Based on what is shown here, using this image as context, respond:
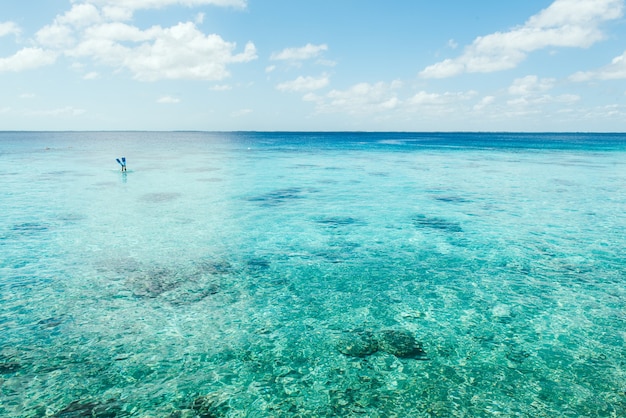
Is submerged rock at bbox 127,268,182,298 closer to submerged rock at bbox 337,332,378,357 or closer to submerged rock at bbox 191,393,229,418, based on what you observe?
submerged rock at bbox 191,393,229,418

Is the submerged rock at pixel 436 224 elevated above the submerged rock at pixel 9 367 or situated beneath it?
elevated above

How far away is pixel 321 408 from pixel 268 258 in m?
8.03

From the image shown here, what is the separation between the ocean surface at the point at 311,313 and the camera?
6.95 m

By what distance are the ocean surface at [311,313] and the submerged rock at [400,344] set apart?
0.05 m

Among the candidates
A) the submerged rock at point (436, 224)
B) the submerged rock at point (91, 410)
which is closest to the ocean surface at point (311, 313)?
the submerged rock at point (91, 410)

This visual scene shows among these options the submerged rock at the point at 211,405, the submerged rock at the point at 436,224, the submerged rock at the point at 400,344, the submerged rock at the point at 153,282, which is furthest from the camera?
the submerged rock at the point at 436,224

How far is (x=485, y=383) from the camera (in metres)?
7.29

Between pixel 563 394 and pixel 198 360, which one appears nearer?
pixel 563 394

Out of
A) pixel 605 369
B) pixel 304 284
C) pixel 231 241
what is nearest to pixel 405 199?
pixel 231 241

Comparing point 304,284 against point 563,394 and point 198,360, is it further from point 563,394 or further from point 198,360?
point 563,394

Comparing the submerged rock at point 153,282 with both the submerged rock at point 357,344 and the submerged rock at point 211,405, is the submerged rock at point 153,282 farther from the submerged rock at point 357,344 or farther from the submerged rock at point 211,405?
the submerged rock at point 357,344

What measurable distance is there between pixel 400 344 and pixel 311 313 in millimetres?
2523

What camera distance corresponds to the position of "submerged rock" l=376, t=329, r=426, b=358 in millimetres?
8328

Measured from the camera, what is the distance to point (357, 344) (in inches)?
340
